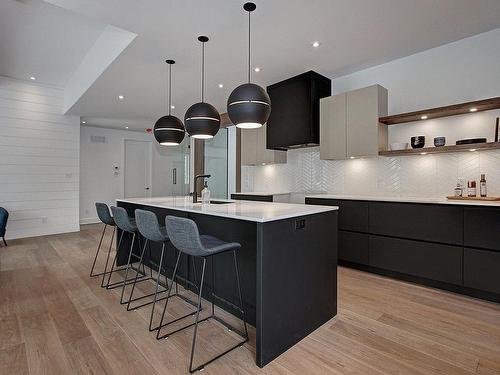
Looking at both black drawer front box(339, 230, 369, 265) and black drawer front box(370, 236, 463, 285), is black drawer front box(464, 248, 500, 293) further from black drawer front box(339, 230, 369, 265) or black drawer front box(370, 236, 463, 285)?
black drawer front box(339, 230, 369, 265)

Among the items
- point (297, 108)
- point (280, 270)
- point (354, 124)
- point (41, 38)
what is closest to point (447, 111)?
point (354, 124)

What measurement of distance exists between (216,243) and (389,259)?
224 cm

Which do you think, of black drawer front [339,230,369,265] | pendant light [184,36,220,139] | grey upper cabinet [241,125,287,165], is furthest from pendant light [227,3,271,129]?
grey upper cabinet [241,125,287,165]

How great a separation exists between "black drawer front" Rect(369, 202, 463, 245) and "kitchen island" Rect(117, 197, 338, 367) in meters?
1.22

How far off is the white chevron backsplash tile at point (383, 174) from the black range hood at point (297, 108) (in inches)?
22.9

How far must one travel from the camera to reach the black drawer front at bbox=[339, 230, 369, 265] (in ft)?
11.5

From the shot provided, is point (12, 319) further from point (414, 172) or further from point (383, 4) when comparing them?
point (414, 172)

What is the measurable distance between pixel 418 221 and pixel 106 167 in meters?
7.77

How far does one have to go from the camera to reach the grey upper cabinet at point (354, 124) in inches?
141

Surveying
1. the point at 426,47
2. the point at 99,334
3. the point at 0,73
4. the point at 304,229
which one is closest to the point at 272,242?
the point at 304,229

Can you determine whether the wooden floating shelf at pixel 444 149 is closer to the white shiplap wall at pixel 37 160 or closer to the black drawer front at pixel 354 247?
the black drawer front at pixel 354 247

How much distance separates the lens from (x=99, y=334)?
2135 millimetres

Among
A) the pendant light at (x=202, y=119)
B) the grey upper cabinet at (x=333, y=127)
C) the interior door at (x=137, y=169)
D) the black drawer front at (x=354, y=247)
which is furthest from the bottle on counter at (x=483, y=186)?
the interior door at (x=137, y=169)

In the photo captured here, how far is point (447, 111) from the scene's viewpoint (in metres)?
3.12
